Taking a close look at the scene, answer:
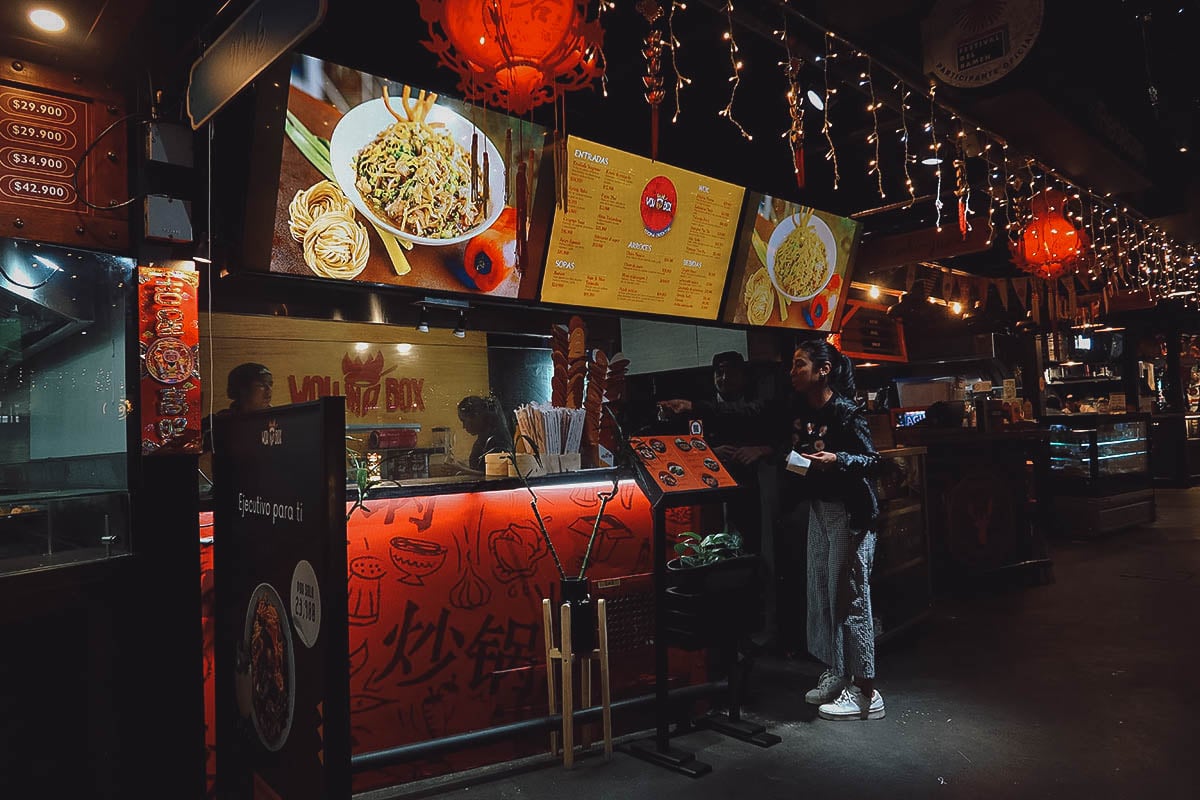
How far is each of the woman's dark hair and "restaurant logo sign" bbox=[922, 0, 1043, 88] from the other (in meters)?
1.68

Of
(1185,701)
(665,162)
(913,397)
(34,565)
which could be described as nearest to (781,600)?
(1185,701)

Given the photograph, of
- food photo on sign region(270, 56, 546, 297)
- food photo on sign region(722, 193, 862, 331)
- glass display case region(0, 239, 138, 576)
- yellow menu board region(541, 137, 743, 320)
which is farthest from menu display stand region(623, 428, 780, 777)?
glass display case region(0, 239, 138, 576)

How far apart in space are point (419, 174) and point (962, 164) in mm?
3926

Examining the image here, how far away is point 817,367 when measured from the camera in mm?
4395

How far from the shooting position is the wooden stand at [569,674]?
3672mm

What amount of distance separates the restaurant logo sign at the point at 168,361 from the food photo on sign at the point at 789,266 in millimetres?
3704

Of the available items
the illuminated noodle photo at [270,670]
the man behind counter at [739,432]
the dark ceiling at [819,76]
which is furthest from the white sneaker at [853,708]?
the dark ceiling at [819,76]

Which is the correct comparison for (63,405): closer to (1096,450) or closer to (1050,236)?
(1050,236)

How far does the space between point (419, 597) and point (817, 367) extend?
2.65m

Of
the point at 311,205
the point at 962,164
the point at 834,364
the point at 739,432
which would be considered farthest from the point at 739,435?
the point at 311,205

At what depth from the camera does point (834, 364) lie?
447 cm

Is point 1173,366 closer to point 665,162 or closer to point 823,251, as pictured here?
point 823,251

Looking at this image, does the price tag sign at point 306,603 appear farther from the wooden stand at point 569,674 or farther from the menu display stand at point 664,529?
the menu display stand at point 664,529

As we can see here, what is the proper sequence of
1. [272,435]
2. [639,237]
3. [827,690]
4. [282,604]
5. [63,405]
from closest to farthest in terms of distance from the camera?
[282,604] < [272,435] < [63,405] < [827,690] < [639,237]
